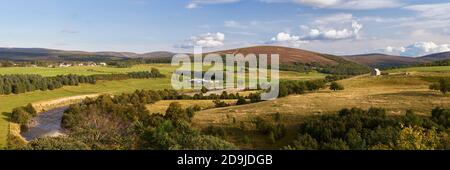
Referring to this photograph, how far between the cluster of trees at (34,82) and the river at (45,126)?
2251cm

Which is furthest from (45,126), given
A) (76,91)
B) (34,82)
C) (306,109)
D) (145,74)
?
(145,74)

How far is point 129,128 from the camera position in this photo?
1981 inches

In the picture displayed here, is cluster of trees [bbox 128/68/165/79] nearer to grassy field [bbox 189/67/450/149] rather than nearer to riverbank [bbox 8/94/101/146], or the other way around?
riverbank [bbox 8/94/101/146]

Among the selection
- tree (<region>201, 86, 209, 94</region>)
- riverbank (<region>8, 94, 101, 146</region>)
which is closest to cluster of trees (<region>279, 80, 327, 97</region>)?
tree (<region>201, 86, 209, 94</region>)

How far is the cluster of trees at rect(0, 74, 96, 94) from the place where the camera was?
10800 centimetres

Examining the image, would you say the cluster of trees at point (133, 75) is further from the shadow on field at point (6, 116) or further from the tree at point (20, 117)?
the tree at point (20, 117)

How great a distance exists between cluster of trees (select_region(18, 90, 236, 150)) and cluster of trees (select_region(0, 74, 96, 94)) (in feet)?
92.9

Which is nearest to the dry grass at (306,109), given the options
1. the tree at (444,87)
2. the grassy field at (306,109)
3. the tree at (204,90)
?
the grassy field at (306,109)

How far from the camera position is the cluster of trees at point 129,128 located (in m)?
26.4
